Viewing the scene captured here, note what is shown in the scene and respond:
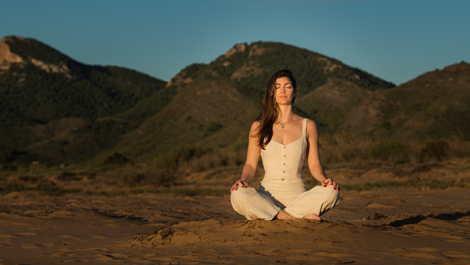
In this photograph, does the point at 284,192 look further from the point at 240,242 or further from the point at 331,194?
the point at 240,242

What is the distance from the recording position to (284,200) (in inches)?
188

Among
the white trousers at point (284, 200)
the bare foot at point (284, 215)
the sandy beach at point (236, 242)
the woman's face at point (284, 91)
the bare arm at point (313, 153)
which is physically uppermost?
the woman's face at point (284, 91)

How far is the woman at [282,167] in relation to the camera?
460cm

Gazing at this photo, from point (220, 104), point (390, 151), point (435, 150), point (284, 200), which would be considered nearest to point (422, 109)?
point (390, 151)

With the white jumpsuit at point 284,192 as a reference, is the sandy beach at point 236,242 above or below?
below

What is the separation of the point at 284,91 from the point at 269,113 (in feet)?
1.02

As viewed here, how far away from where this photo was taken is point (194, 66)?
9531 centimetres

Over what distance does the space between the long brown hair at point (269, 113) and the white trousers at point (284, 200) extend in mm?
524

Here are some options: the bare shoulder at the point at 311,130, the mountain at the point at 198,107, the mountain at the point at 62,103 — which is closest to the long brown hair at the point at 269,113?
the bare shoulder at the point at 311,130

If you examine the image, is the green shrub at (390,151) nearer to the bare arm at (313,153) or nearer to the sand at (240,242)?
the sand at (240,242)

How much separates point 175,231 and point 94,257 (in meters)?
1.10

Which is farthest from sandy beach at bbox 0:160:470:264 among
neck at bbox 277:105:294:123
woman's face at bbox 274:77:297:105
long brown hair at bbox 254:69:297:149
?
woman's face at bbox 274:77:297:105

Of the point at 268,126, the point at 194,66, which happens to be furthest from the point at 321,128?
the point at 194,66

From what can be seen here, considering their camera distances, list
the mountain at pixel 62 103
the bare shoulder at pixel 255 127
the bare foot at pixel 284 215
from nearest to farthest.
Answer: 1. the bare foot at pixel 284 215
2. the bare shoulder at pixel 255 127
3. the mountain at pixel 62 103
